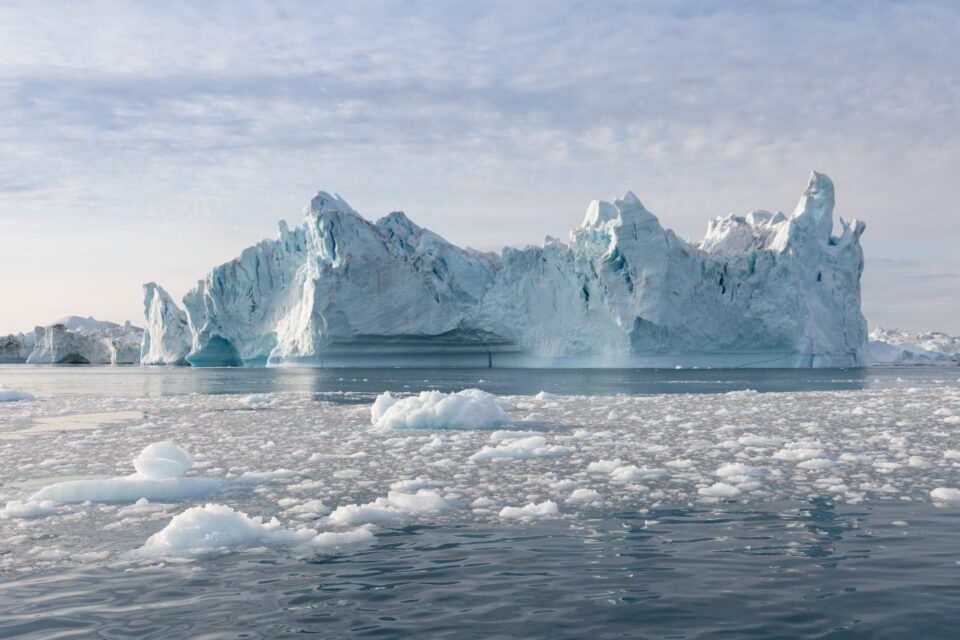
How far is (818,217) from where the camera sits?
1812 inches

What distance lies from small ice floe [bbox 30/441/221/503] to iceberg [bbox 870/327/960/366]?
65237 mm

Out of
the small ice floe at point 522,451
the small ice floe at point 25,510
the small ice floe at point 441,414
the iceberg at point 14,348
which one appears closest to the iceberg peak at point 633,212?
the small ice floe at point 441,414

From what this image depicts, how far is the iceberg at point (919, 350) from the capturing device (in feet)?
236

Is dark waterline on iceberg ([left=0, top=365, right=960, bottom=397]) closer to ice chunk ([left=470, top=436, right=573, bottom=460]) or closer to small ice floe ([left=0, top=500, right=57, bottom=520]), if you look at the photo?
ice chunk ([left=470, top=436, right=573, bottom=460])

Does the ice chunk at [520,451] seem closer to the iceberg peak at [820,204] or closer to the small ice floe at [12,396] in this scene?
the small ice floe at [12,396]

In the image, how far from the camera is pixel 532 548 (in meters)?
5.52

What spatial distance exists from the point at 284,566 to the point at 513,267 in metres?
45.7

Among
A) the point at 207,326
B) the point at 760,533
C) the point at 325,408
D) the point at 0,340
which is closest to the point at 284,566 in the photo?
the point at 760,533

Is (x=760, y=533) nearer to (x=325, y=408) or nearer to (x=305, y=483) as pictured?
(x=305, y=483)

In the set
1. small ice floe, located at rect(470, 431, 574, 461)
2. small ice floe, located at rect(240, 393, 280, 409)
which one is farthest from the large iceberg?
small ice floe, located at rect(470, 431, 574, 461)

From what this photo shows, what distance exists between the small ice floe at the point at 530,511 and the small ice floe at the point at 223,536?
3.91 feet

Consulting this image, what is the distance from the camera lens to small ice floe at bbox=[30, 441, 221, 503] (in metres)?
7.21

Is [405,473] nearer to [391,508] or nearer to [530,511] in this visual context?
[391,508]

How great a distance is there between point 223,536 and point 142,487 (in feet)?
7.43
